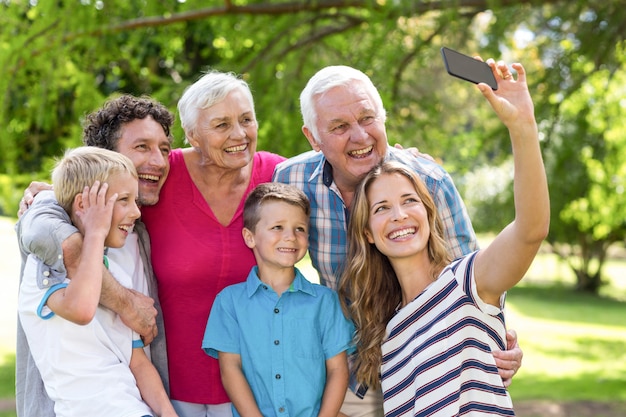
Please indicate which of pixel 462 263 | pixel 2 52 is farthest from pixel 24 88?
pixel 462 263

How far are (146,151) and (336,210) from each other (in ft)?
2.50

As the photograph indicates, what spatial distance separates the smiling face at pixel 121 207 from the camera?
263cm

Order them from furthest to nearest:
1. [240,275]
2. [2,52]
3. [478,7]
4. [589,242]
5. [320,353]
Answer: [589,242], [478,7], [2,52], [240,275], [320,353]

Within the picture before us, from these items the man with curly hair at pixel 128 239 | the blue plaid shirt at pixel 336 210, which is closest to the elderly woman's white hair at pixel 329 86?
the blue plaid shirt at pixel 336 210

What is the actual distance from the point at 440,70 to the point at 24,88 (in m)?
8.32

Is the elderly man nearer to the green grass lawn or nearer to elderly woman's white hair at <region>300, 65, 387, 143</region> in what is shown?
elderly woman's white hair at <region>300, 65, 387, 143</region>

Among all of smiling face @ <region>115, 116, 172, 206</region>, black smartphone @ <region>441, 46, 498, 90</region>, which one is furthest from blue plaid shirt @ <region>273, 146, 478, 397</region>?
black smartphone @ <region>441, 46, 498, 90</region>

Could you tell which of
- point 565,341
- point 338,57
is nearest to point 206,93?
point 338,57

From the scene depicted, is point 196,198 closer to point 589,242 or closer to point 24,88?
point 24,88

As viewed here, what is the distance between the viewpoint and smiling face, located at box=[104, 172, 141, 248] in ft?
8.64

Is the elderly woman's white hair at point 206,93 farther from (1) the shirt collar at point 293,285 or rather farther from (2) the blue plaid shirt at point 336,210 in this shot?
(1) the shirt collar at point 293,285

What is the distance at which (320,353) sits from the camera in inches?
110

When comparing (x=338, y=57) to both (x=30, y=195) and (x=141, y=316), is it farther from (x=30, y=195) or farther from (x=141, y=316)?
(x=141, y=316)

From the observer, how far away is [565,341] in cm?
1297
